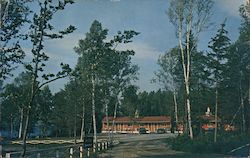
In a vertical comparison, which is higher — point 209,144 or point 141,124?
point 141,124

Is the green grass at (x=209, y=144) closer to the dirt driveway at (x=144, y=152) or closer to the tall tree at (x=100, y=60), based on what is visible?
the dirt driveway at (x=144, y=152)

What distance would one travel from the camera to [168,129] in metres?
87.4

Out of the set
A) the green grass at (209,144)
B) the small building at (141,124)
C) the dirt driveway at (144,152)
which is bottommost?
the dirt driveway at (144,152)

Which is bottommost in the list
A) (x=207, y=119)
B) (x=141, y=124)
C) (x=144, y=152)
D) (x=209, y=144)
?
(x=144, y=152)

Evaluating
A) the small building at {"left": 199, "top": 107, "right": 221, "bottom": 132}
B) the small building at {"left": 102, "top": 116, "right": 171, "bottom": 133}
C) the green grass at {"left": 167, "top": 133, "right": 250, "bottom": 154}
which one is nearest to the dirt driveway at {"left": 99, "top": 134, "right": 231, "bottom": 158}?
the green grass at {"left": 167, "top": 133, "right": 250, "bottom": 154}

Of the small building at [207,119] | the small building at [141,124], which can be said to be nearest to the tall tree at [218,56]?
the small building at [207,119]

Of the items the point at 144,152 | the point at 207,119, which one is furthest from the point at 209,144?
the point at 207,119

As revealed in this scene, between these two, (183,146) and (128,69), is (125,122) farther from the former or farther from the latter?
(183,146)

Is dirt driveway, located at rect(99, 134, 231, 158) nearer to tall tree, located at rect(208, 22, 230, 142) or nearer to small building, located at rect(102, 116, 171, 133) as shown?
tall tree, located at rect(208, 22, 230, 142)

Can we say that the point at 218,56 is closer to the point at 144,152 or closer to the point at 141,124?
the point at 144,152

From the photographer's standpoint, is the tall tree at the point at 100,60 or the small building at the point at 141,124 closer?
the tall tree at the point at 100,60

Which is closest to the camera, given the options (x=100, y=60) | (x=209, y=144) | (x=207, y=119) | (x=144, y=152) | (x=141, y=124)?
(x=100, y=60)

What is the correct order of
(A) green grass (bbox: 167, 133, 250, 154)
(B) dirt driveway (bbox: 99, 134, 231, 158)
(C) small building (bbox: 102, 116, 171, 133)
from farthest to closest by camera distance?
1. (C) small building (bbox: 102, 116, 171, 133)
2. (A) green grass (bbox: 167, 133, 250, 154)
3. (B) dirt driveway (bbox: 99, 134, 231, 158)

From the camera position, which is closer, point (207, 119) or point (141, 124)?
point (207, 119)
